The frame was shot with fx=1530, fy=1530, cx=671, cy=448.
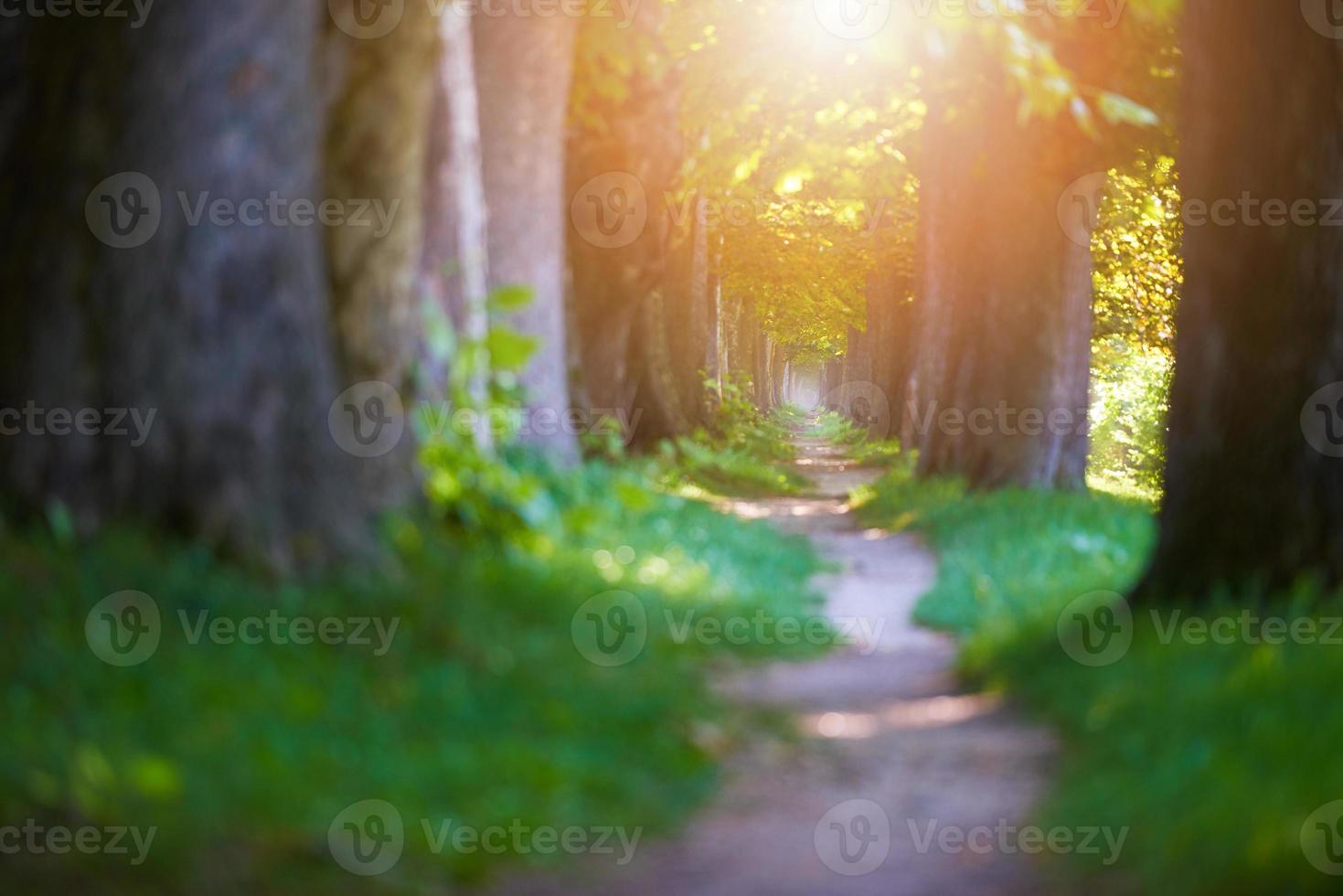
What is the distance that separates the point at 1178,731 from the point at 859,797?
1087 millimetres

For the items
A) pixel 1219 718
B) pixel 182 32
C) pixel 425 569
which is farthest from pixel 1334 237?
pixel 182 32

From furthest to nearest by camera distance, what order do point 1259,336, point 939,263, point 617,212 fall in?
1. point 939,263
2. point 617,212
3. point 1259,336

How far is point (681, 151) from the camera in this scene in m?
17.6

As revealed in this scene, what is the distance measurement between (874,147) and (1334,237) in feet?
52.0

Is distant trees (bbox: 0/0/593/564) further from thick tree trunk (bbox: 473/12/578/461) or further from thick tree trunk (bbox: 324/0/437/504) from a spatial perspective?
thick tree trunk (bbox: 473/12/578/461)

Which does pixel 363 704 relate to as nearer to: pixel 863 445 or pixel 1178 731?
pixel 1178 731

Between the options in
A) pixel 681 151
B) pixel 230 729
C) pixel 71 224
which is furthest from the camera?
pixel 681 151

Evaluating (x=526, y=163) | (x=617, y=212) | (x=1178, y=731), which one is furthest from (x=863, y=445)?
(x=1178, y=731)

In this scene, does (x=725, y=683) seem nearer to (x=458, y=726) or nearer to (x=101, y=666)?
(x=458, y=726)

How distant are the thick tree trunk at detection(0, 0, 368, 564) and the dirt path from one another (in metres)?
2.04

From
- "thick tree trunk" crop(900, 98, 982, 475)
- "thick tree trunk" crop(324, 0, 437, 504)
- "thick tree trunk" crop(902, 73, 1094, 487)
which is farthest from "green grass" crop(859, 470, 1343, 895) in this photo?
"thick tree trunk" crop(900, 98, 982, 475)

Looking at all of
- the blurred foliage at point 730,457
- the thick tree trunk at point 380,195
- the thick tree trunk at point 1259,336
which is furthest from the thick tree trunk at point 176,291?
the blurred foliage at point 730,457

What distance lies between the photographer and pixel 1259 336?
22.8 feet

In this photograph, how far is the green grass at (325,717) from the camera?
384 centimetres
